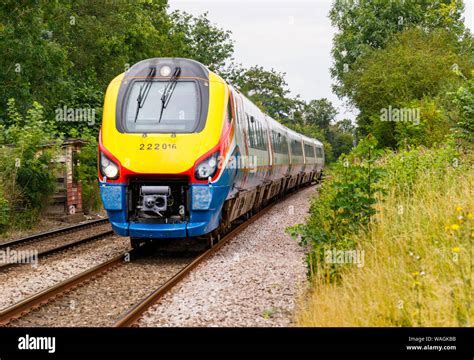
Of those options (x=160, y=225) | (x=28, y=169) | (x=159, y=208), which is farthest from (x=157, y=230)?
(x=28, y=169)

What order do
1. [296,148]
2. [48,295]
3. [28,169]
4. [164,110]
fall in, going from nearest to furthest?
[48,295], [164,110], [28,169], [296,148]

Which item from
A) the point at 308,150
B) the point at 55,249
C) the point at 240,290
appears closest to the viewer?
the point at 240,290

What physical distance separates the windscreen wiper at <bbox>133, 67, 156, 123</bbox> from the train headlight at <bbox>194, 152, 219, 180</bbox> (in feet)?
4.24

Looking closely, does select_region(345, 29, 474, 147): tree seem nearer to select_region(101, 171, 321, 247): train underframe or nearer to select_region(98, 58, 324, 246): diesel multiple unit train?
select_region(98, 58, 324, 246): diesel multiple unit train

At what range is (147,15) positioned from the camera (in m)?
38.6

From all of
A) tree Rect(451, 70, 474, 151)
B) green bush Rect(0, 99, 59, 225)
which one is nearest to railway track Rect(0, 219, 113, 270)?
green bush Rect(0, 99, 59, 225)

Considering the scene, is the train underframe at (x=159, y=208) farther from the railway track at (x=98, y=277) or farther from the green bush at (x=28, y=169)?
the green bush at (x=28, y=169)

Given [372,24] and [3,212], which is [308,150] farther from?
[3,212]

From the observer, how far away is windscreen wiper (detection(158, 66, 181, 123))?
32.1 ft

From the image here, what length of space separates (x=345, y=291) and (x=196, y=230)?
12.1 ft

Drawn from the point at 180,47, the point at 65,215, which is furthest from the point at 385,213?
the point at 180,47

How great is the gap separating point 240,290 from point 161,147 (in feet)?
9.24

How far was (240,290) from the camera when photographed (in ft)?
24.6
